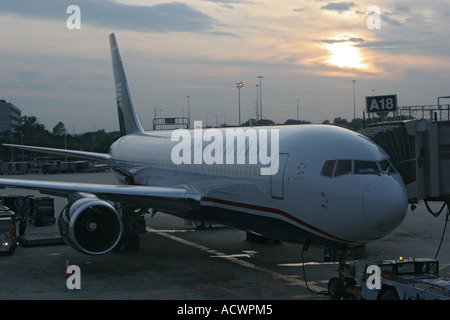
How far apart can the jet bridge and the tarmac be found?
2408 mm

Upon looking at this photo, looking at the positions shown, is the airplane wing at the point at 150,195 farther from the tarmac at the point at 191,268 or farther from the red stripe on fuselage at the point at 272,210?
the tarmac at the point at 191,268

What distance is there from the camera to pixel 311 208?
43.9ft

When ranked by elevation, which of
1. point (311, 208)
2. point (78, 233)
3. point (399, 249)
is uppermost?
point (311, 208)

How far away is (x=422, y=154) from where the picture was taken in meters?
15.0

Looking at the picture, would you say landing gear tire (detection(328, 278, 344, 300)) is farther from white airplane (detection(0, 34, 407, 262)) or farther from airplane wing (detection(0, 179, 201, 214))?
airplane wing (detection(0, 179, 201, 214))

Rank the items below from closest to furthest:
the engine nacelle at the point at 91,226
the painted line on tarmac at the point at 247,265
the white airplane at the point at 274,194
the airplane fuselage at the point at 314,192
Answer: the airplane fuselage at the point at 314,192 → the white airplane at the point at 274,194 → the painted line on tarmac at the point at 247,265 → the engine nacelle at the point at 91,226

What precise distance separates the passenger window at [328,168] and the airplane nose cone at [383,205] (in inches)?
40.4

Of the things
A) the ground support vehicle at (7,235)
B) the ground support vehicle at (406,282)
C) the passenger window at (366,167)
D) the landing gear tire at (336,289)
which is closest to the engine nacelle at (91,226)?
the ground support vehicle at (7,235)

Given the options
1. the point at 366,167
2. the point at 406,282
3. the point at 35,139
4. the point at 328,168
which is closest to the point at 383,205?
the point at 366,167

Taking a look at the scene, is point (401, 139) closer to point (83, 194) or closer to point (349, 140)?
point (349, 140)

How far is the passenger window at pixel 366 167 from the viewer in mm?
13055

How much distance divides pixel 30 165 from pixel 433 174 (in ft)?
289
